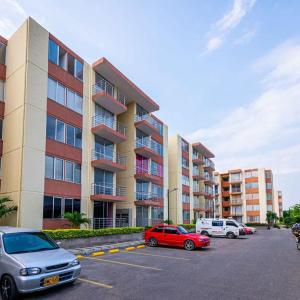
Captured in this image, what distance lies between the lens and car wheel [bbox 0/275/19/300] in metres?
7.93

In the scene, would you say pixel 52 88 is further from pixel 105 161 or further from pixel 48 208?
pixel 48 208

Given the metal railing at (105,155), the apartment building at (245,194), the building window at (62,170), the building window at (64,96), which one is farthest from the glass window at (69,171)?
the apartment building at (245,194)

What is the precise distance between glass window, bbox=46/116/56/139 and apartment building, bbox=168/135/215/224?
2268 cm

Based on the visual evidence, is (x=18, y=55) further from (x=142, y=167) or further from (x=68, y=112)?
(x=142, y=167)

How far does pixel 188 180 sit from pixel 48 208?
1313 inches

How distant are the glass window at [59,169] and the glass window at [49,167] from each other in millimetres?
399

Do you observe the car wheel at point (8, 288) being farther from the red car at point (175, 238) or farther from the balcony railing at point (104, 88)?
the balcony railing at point (104, 88)

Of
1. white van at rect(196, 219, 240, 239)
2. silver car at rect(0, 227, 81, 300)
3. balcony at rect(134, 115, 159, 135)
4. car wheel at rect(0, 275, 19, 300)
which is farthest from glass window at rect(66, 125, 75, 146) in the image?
white van at rect(196, 219, 240, 239)

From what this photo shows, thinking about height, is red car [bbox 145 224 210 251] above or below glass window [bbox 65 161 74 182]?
below

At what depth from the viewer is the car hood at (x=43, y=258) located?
8.23 m

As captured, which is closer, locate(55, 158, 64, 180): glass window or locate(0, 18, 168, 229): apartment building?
Answer: locate(0, 18, 168, 229): apartment building

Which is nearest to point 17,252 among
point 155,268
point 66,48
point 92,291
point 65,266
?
point 65,266

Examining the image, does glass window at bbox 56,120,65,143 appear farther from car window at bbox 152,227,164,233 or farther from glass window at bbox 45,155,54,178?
car window at bbox 152,227,164,233

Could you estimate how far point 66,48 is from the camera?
24703 millimetres
